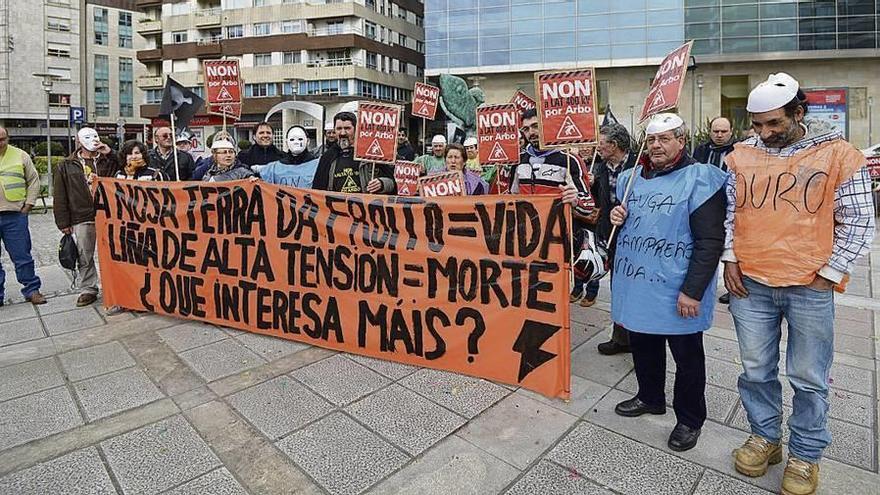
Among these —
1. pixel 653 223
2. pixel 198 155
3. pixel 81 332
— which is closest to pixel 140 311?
pixel 81 332

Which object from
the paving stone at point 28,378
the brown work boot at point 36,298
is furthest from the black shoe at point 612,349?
the brown work boot at point 36,298

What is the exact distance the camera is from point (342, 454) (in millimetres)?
3090

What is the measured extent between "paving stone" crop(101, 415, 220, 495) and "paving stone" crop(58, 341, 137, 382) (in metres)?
1.21

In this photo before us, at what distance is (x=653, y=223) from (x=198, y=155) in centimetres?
793

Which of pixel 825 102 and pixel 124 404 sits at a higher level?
pixel 825 102

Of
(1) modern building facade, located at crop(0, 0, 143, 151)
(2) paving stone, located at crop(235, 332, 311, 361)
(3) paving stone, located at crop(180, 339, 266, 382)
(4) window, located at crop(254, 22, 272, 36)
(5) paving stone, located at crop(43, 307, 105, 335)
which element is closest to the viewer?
(3) paving stone, located at crop(180, 339, 266, 382)

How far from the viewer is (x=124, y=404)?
3725 mm

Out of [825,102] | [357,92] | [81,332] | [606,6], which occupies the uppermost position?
[606,6]

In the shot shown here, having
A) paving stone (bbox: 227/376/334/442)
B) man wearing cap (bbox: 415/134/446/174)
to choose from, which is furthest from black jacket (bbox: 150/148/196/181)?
paving stone (bbox: 227/376/334/442)

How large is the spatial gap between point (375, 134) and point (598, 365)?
307 cm

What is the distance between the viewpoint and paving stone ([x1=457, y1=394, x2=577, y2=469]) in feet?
10.3

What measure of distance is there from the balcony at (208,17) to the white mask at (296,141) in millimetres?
52388

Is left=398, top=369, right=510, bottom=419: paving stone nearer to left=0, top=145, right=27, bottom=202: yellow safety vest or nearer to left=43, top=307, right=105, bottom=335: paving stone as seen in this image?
left=43, top=307, right=105, bottom=335: paving stone

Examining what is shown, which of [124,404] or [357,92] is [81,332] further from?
[357,92]
